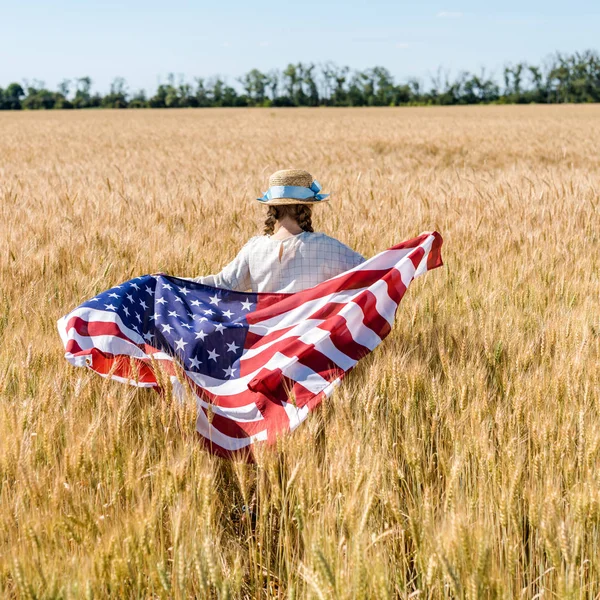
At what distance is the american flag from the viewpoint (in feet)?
6.61

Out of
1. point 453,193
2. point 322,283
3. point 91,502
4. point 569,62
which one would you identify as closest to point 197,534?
point 91,502

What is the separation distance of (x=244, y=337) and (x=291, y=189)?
648 millimetres

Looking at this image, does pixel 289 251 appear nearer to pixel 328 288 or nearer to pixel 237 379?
pixel 328 288

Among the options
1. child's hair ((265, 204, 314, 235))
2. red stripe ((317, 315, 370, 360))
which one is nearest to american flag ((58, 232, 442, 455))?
red stripe ((317, 315, 370, 360))

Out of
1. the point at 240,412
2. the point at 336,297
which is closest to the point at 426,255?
the point at 336,297

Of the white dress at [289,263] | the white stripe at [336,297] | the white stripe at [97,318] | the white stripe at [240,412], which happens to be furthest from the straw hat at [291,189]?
the white stripe at [240,412]

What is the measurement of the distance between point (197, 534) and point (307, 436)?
1.36 ft

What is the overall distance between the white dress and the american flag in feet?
0.37

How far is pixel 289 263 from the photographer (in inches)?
108

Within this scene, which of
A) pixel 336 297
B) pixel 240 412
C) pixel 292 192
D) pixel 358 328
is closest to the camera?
pixel 240 412

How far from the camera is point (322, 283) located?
2605 millimetres

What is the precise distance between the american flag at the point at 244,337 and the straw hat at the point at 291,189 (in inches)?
14.6

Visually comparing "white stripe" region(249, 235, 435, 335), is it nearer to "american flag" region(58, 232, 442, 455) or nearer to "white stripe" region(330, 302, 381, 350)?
"american flag" region(58, 232, 442, 455)

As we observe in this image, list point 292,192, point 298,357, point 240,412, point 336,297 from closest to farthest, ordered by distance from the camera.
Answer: point 240,412 → point 298,357 → point 336,297 → point 292,192
